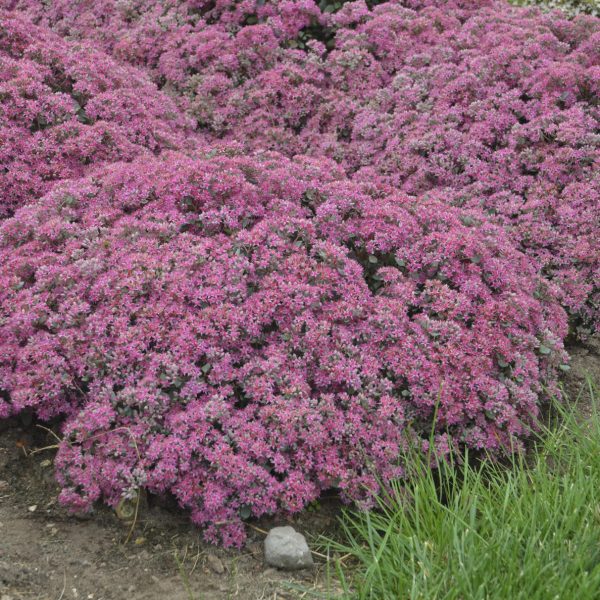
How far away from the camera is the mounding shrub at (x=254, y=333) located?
3.46 metres

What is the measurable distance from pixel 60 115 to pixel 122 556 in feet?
13.2

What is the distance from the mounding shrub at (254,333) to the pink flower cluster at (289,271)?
0.05 ft

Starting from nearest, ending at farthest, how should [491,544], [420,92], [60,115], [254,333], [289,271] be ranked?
[491,544] → [254,333] → [289,271] → [60,115] → [420,92]

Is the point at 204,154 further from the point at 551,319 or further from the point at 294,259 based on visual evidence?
the point at 551,319

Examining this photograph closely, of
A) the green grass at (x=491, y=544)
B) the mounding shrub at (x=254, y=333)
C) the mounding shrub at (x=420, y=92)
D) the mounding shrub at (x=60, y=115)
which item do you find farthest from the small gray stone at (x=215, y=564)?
the mounding shrub at (x=60, y=115)

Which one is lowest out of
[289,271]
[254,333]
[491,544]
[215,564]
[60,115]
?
[215,564]

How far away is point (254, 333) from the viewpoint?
378cm

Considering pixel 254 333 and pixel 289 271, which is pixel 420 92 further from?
pixel 254 333

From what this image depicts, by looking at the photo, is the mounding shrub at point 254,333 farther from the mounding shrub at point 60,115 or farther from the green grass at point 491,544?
the mounding shrub at point 60,115

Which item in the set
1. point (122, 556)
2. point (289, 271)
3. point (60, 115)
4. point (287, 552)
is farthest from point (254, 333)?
point (60, 115)

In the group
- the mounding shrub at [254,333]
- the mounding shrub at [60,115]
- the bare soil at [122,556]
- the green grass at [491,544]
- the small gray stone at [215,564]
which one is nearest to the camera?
the green grass at [491,544]

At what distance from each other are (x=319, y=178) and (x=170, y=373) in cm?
207

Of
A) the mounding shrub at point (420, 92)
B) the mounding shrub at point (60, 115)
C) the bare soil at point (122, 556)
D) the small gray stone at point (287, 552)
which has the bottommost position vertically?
the bare soil at point (122, 556)

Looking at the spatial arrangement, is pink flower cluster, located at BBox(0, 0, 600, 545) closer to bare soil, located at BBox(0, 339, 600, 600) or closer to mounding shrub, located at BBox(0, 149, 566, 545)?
mounding shrub, located at BBox(0, 149, 566, 545)
